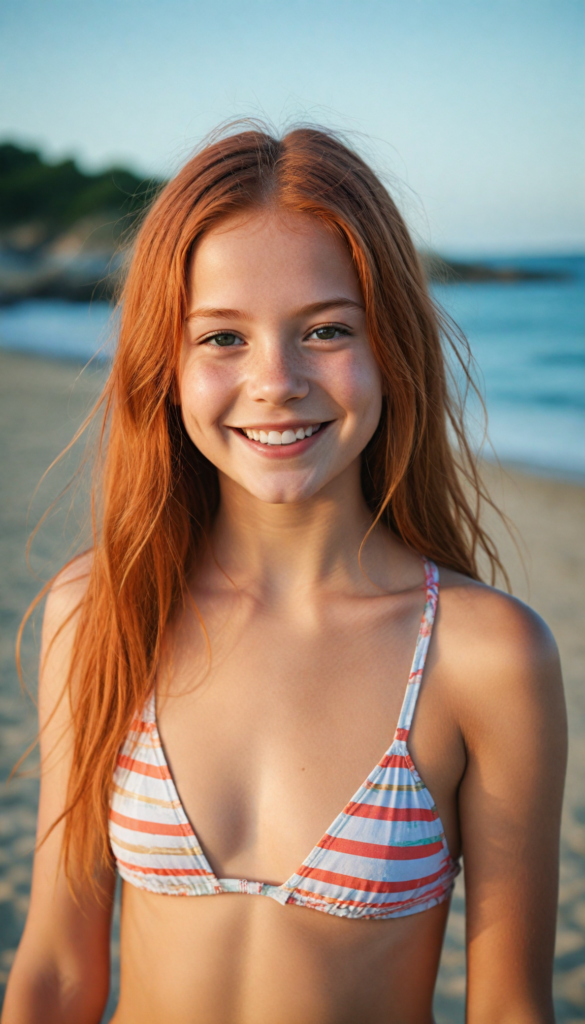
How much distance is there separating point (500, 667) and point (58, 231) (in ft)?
136

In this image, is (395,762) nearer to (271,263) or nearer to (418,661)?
(418,661)

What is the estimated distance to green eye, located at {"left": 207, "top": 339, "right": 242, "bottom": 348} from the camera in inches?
55.1

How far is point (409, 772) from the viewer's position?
1.42 metres

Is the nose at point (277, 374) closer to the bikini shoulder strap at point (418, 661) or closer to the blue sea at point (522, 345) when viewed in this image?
the bikini shoulder strap at point (418, 661)

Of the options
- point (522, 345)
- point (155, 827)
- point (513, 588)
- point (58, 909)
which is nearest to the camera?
point (155, 827)

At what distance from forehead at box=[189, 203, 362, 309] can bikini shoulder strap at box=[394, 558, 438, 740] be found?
1.84 feet

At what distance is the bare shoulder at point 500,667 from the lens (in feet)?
4.58

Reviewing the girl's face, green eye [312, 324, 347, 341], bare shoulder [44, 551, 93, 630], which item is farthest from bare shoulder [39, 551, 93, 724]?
green eye [312, 324, 347, 341]

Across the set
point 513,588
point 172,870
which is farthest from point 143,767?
point 513,588

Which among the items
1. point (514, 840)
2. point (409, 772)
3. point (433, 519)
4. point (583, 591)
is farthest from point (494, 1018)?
point (583, 591)

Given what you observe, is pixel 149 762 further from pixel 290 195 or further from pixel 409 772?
pixel 290 195

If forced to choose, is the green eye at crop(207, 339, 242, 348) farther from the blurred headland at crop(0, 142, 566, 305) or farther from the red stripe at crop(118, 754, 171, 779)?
the blurred headland at crop(0, 142, 566, 305)

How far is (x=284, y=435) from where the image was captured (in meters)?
1.40

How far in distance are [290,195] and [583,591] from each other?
233 inches
